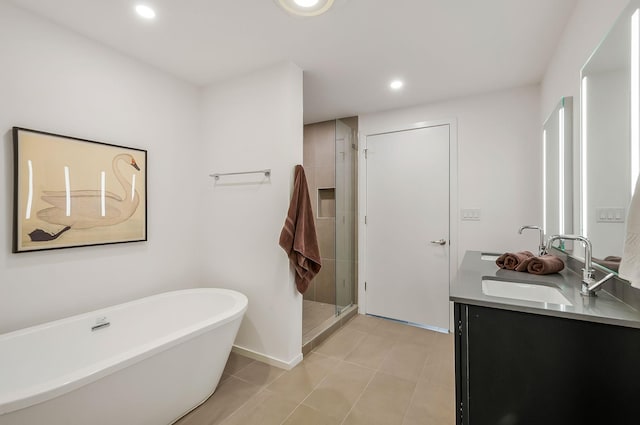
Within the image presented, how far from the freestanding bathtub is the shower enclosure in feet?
4.90

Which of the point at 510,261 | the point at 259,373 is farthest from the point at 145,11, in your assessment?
the point at 510,261

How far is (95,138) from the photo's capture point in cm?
201

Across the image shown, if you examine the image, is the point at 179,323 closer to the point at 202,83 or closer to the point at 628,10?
the point at 202,83

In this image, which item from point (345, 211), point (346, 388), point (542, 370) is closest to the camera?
point (542, 370)

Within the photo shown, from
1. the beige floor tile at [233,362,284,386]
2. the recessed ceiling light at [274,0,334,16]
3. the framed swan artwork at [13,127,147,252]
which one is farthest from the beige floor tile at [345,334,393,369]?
the recessed ceiling light at [274,0,334,16]

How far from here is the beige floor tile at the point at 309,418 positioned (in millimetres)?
1702

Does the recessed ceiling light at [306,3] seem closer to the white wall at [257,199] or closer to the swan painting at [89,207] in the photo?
the white wall at [257,199]

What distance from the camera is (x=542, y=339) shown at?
1068mm

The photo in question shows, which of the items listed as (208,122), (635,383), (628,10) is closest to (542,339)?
(635,383)

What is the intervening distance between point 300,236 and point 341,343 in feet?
4.06

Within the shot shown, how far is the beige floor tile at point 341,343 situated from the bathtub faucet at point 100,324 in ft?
5.33

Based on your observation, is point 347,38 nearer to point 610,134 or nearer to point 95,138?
point 610,134

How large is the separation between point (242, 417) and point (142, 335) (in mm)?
960

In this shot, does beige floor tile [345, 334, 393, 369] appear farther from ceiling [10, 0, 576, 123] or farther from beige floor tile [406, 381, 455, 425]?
ceiling [10, 0, 576, 123]
